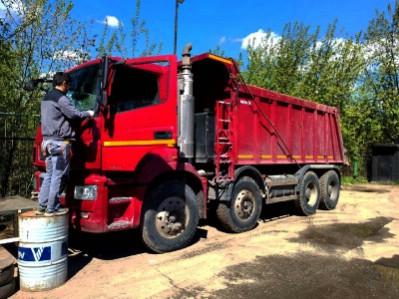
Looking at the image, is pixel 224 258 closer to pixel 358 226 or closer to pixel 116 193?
pixel 116 193

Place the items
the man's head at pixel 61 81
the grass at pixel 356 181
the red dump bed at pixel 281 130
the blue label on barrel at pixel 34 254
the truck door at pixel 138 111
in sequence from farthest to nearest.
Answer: the grass at pixel 356 181, the red dump bed at pixel 281 130, the truck door at pixel 138 111, the man's head at pixel 61 81, the blue label on barrel at pixel 34 254

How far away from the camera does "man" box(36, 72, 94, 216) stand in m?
4.72

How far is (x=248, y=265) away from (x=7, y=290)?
2967 millimetres

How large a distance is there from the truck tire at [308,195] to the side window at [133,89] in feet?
16.1

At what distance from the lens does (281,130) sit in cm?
856

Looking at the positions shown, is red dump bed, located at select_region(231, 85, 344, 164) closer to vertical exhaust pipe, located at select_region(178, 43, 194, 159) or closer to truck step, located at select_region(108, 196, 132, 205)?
vertical exhaust pipe, located at select_region(178, 43, 194, 159)

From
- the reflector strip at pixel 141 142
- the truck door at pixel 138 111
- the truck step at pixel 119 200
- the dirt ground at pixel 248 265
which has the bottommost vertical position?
the dirt ground at pixel 248 265

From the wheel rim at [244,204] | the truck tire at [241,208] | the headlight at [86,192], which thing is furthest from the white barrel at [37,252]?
the wheel rim at [244,204]

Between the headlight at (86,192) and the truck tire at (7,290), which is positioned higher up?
the headlight at (86,192)

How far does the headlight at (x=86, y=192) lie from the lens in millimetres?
5078

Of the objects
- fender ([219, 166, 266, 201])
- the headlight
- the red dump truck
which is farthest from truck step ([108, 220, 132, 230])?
fender ([219, 166, 266, 201])

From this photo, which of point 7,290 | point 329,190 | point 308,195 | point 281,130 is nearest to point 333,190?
point 329,190

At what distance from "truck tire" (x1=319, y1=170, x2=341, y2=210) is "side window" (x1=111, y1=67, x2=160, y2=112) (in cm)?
610

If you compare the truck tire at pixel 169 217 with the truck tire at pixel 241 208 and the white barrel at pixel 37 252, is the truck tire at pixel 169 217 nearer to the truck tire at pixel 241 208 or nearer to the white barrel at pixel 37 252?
the truck tire at pixel 241 208
